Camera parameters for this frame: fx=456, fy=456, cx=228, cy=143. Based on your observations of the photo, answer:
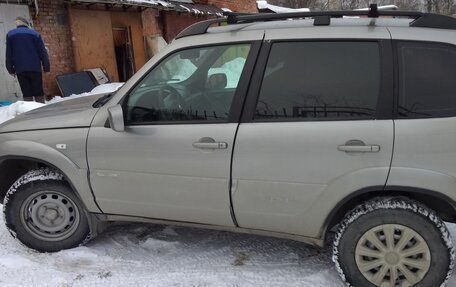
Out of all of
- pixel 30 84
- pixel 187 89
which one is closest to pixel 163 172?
pixel 187 89

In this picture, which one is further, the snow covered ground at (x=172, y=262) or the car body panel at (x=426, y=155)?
the snow covered ground at (x=172, y=262)

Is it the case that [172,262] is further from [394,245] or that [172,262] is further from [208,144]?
[394,245]

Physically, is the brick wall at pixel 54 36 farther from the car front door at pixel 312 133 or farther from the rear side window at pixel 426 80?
the rear side window at pixel 426 80

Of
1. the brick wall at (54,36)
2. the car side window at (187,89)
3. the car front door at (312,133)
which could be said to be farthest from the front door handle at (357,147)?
the brick wall at (54,36)

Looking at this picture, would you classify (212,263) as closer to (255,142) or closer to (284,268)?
(284,268)

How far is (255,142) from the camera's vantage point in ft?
9.57

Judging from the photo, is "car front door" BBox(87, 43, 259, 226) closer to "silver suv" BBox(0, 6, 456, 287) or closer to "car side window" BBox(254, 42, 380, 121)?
"silver suv" BBox(0, 6, 456, 287)

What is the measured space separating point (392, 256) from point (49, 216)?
254 cm

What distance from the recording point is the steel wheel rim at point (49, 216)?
3.56 m

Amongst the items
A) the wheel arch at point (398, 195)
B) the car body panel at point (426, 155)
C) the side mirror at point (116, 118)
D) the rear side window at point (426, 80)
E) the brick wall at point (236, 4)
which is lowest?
the wheel arch at point (398, 195)

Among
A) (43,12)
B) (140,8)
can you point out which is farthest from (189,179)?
(140,8)

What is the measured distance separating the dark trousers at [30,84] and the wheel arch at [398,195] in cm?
690

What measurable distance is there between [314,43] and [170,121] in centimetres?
110

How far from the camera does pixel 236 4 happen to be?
17344mm
